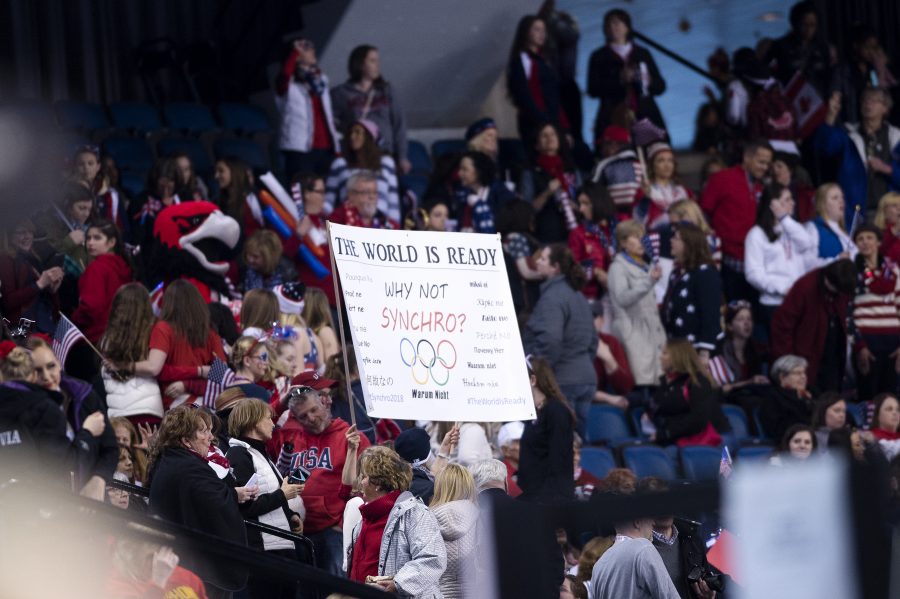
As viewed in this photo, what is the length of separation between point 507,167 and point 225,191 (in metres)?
3.10

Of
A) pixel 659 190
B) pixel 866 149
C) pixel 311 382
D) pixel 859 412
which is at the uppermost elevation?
pixel 866 149

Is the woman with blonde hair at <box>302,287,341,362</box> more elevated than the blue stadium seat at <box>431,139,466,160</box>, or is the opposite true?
the blue stadium seat at <box>431,139,466,160</box>

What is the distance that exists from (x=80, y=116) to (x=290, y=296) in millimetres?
3794

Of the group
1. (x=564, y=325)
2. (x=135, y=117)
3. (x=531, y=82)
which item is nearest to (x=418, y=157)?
(x=531, y=82)

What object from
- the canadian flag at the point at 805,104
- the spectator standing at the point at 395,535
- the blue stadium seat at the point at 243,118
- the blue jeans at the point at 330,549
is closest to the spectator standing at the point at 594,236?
the blue stadium seat at the point at 243,118

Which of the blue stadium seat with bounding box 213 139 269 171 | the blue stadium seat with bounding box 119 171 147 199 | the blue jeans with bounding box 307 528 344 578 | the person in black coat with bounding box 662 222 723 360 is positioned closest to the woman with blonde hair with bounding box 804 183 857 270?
the person in black coat with bounding box 662 222 723 360

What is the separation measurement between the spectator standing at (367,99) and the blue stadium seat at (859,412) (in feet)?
12.9

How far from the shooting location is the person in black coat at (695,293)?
10188 millimetres

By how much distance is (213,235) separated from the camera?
27.2 ft

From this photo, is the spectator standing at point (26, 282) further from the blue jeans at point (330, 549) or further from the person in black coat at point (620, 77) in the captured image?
the person in black coat at point (620, 77)

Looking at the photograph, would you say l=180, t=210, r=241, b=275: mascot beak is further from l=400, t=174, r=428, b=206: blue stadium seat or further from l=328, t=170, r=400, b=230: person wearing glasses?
l=400, t=174, r=428, b=206: blue stadium seat

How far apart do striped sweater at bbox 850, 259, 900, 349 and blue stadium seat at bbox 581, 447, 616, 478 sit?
2776 millimetres

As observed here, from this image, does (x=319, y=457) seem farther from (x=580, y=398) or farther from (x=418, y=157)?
(x=418, y=157)

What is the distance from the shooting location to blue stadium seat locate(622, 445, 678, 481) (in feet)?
A: 29.3
